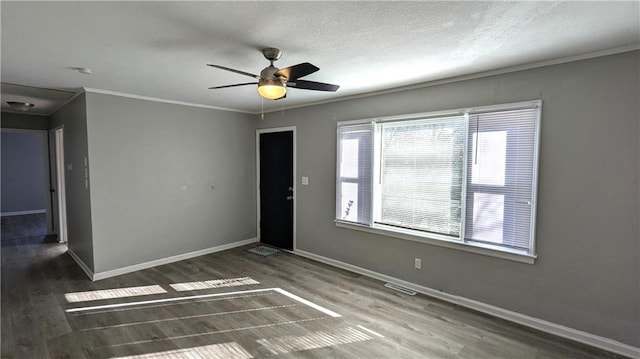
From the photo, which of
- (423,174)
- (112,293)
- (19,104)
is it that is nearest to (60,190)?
(19,104)

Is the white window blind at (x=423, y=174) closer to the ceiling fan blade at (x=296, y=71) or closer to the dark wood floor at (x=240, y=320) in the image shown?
the dark wood floor at (x=240, y=320)

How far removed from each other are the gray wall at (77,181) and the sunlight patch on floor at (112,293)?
19.8 inches

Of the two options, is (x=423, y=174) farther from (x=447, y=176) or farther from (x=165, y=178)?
(x=165, y=178)

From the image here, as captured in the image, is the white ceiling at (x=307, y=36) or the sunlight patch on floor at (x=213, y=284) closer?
the white ceiling at (x=307, y=36)

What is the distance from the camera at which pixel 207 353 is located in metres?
2.39

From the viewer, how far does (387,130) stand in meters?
3.74

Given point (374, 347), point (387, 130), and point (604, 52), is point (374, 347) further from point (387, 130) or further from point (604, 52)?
point (604, 52)

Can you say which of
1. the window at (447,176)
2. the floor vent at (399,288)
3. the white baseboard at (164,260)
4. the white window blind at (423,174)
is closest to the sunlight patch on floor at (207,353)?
the floor vent at (399,288)

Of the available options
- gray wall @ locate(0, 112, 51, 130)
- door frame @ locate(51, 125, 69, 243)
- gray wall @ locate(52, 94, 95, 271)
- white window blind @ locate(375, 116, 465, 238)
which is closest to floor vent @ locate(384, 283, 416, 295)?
white window blind @ locate(375, 116, 465, 238)

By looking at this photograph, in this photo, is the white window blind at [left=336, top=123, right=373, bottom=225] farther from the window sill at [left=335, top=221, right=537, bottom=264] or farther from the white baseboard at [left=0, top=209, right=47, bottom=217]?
the white baseboard at [left=0, top=209, right=47, bottom=217]

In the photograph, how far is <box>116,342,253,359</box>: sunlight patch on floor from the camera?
235cm

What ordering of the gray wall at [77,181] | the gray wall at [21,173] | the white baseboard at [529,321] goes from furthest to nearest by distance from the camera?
the gray wall at [21,173]
the gray wall at [77,181]
the white baseboard at [529,321]

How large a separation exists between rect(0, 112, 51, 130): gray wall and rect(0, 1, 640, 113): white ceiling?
10.4ft

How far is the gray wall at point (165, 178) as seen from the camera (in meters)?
3.84
